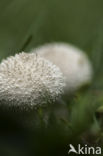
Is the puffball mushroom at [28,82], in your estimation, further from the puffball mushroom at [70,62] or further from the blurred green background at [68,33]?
the puffball mushroom at [70,62]

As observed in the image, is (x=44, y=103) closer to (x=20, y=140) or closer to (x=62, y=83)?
(x=62, y=83)

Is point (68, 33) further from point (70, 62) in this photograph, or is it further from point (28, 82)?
point (28, 82)

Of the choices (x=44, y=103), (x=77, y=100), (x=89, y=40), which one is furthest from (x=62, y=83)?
(x=89, y=40)

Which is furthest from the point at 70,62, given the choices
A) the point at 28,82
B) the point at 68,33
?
the point at 68,33

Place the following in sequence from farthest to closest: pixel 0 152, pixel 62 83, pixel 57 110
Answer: pixel 57 110 < pixel 62 83 < pixel 0 152

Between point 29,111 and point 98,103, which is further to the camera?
point 98,103

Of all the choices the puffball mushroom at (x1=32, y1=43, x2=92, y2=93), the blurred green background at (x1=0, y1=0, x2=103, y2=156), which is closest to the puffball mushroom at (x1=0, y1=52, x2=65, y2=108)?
the blurred green background at (x1=0, y1=0, x2=103, y2=156)
